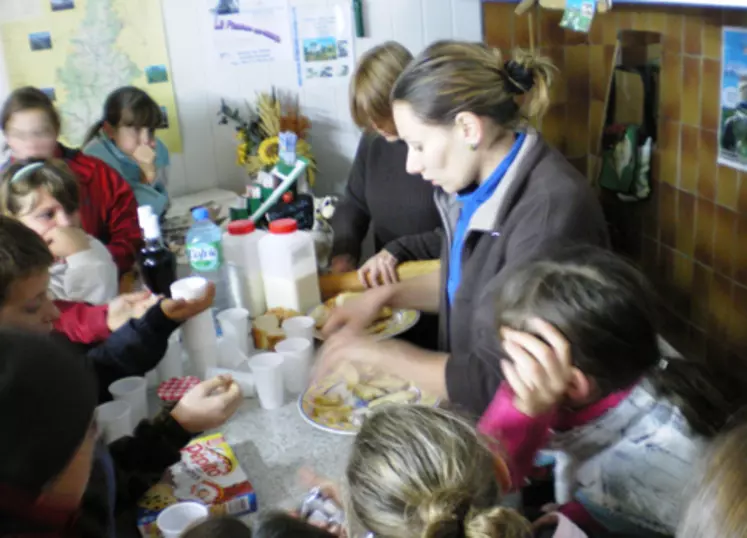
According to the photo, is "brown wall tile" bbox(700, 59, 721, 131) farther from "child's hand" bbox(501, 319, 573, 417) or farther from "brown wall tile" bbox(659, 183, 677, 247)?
"child's hand" bbox(501, 319, 573, 417)

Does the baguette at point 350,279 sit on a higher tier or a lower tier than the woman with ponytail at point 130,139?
lower

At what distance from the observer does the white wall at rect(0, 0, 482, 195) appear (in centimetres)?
290

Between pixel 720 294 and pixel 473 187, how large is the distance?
1195mm

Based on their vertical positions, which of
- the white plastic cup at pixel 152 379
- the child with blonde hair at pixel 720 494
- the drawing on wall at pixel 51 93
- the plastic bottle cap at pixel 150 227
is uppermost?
the drawing on wall at pixel 51 93

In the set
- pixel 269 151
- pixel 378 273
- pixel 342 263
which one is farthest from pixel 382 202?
pixel 269 151

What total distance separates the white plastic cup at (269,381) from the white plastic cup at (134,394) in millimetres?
206

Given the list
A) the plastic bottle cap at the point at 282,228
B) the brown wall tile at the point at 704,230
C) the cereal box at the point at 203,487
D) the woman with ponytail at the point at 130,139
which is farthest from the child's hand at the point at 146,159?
the brown wall tile at the point at 704,230

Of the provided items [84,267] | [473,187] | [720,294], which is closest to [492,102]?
[473,187]

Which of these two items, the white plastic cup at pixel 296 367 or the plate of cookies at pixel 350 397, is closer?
the plate of cookies at pixel 350 397

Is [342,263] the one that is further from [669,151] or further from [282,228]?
[669,151]

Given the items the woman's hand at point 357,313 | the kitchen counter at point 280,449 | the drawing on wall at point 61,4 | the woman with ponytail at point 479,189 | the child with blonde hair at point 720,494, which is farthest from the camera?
the drawing on wall at point 61,4

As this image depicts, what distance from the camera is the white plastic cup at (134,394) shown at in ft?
4.78

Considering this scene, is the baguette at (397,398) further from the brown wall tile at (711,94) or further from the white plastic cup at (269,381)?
the brown wall tile at (711,94)

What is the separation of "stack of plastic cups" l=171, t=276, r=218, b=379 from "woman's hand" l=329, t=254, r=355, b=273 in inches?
28.5
